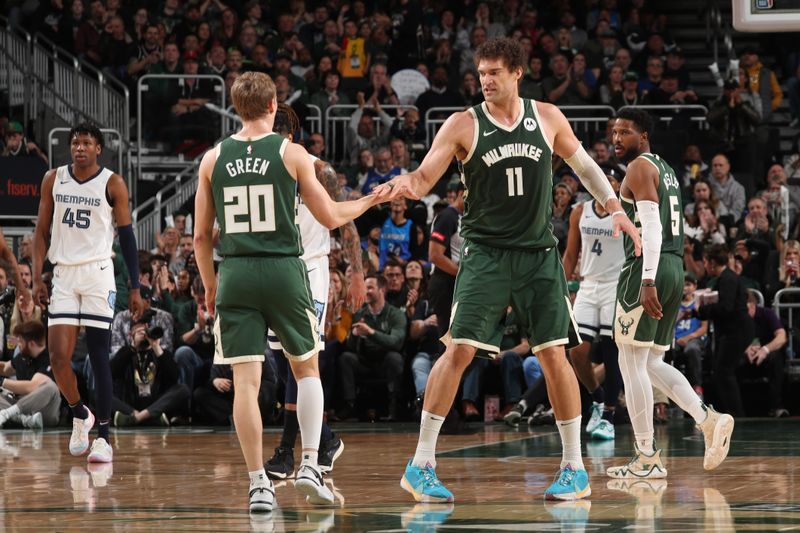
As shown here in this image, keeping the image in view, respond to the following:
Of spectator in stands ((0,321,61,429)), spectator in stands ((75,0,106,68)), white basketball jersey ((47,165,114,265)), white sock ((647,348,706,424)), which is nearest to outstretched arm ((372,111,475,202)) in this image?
white sock ((647,348,706,424))

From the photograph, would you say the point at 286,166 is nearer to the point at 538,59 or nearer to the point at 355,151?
the point at 355,151

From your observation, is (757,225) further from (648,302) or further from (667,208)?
(648,302)

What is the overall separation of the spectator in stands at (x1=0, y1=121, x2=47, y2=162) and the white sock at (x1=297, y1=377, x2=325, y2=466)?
11.4 metres

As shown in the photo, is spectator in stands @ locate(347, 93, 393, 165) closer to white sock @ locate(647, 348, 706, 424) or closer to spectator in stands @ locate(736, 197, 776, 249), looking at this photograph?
spectator in stands @ locate(736, 197, 776, 249)

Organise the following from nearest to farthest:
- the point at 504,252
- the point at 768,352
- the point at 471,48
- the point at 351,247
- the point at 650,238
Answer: the point at 504,252 → the point at 351,247 → the point at 650,238 → the point at 768,352 → the point at 471,48

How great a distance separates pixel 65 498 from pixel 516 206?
2.95 meters

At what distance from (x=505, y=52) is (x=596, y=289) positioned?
5.10 meters

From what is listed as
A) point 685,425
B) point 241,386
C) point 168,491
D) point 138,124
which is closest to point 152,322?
point 138,124

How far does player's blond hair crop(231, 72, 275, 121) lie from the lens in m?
7.06

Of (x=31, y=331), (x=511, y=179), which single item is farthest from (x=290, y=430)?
(x=31, y=331)

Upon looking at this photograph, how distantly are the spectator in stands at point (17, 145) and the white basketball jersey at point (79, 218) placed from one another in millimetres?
7685

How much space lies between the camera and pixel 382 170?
18.0m

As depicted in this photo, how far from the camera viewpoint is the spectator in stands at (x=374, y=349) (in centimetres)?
1453

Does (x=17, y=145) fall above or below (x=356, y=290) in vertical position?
above
